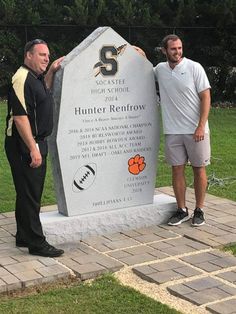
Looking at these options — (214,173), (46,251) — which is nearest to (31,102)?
(46,251)

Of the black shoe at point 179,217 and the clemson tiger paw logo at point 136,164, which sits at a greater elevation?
the clemson tiger paw logo at point 136,164

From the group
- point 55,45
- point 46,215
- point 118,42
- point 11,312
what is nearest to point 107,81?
point 118,42

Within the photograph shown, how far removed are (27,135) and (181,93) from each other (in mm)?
1650

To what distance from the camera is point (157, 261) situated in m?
4.85

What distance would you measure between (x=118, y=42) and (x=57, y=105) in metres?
0.85

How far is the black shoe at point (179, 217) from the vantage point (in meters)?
5.84

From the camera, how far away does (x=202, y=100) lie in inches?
218

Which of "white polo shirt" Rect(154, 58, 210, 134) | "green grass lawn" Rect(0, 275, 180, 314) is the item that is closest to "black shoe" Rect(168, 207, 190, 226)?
"white polo shirt" Rect(154, 58, 210, 134)

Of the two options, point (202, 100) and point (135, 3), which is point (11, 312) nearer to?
point (202, 100)

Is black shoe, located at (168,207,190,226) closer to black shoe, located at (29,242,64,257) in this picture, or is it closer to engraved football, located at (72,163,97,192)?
engraved football, located at (72,163,97,192)

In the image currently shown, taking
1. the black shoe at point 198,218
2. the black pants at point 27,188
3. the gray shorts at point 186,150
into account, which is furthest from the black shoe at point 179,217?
the black pants at point 27,188

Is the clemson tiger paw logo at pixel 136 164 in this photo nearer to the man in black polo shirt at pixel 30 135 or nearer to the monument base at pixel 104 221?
the monument base at pixel 104 221

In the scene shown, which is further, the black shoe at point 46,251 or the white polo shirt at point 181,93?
the white polo shirt at point 181,93

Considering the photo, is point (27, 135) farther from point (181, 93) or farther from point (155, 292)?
point (181, 93)
